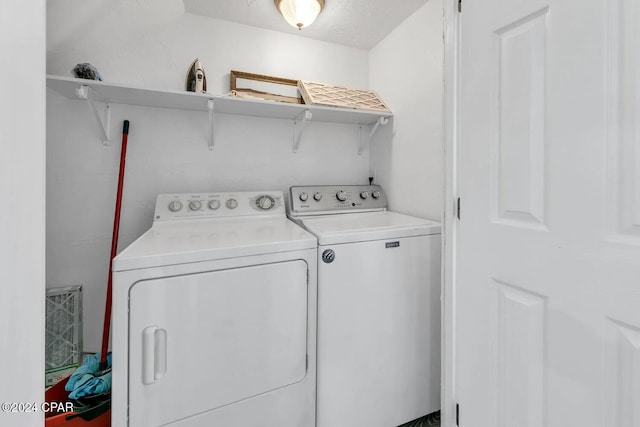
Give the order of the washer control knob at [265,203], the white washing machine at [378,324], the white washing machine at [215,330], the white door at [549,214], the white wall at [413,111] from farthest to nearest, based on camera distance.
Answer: the washer control knob at [265,203], the white wall at [413,111], the white washing machine at [378,324], the white washing machine at [215,330], the white door at [549,214]

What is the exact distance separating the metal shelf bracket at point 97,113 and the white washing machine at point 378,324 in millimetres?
1332

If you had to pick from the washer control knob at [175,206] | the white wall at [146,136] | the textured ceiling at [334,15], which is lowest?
the washer control knob at [175,206]

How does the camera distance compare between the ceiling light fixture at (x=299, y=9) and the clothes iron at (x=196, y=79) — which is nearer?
the ceiling light fixture at (x=299, y=9)

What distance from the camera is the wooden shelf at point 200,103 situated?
1.41 meters

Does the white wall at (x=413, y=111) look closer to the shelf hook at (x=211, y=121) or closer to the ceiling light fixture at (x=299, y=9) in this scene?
the ceiling light fixture at (x=299, y=9)

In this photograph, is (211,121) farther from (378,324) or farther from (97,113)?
(378,324)

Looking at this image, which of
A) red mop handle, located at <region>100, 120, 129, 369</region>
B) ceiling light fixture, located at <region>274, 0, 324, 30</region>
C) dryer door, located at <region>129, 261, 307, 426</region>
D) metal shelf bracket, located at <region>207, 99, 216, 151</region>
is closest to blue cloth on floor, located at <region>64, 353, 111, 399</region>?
red mop handle, located at <region>100, 120, 129, 369</region>

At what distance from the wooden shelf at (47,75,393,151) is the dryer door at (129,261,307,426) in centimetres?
107

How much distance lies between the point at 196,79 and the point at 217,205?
791 millimetres

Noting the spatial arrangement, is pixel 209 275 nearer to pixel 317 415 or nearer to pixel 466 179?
pixel 317 415

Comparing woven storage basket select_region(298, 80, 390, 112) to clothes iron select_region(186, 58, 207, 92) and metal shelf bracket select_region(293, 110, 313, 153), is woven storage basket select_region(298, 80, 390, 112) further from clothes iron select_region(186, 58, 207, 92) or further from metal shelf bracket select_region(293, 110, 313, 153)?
clothes iron select_region(186, 58, 207, 92)
